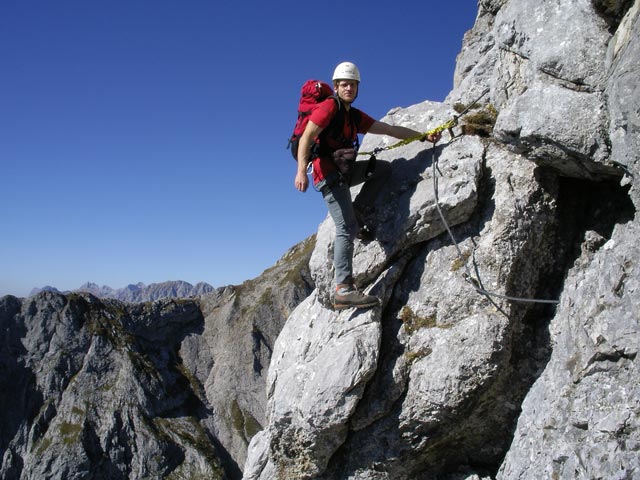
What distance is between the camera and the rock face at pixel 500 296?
8.89 m

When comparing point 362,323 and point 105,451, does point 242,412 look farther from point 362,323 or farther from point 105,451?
point 362,323

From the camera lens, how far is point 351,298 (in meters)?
12.4

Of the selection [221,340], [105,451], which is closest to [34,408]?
[105,451]

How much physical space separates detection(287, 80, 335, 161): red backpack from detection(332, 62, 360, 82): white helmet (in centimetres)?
53

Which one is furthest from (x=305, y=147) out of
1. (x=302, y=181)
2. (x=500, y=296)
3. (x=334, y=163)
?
(x=500, y=296)

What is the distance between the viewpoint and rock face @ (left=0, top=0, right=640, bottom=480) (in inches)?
350

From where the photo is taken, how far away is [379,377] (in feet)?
40.2

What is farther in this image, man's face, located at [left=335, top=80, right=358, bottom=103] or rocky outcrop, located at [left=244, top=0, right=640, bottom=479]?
man's face, located at [left=335, top=80, right=358, bottom=103]

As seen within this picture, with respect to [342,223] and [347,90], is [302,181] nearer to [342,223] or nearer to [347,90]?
[342,223]

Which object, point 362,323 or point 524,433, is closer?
point 524,433

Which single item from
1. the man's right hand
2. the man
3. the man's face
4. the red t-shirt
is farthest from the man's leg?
the man's face

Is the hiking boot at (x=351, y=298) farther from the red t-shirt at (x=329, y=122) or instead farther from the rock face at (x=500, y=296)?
the red t-shirt at (x=329, y=122)

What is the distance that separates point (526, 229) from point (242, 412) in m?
99.9

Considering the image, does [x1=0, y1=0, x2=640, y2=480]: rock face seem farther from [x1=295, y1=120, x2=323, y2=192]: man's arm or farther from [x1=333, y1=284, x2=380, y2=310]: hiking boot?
[x1=295, y1=120, x2=323, y2=192]: man's arm
